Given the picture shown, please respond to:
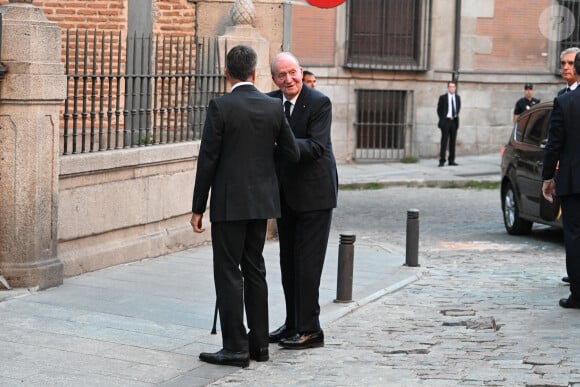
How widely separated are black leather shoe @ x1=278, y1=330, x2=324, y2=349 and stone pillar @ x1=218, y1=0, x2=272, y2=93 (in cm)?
620

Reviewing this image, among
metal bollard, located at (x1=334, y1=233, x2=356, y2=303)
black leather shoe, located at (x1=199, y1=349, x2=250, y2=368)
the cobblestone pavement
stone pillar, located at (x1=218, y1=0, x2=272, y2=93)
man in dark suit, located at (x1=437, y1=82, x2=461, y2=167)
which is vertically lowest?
the cobblestone pavement

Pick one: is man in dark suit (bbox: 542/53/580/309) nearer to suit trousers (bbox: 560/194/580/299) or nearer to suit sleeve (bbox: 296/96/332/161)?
suit trousers (bbox: 560/194/580/299)

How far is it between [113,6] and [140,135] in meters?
4.08

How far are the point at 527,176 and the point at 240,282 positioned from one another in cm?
809

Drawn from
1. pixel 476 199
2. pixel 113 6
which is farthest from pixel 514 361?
pixel 476 199

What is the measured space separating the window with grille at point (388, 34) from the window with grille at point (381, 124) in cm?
68

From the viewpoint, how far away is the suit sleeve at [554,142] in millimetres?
10594

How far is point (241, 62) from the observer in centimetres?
827

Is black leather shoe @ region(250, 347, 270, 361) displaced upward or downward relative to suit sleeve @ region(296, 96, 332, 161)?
downward

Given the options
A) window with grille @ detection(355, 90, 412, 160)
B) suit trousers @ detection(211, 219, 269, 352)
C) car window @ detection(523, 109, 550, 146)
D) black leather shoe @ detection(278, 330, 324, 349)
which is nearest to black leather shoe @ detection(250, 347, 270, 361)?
suit trousers @ detection(211, 219, 269, 352)

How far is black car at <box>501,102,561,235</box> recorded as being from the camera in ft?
50.3

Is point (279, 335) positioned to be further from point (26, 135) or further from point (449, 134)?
point (449, 134)

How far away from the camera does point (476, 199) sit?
21.6m

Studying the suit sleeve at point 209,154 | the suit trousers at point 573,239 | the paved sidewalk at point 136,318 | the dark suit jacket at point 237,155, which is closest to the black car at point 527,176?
the paved sidewalk at point 136,318
